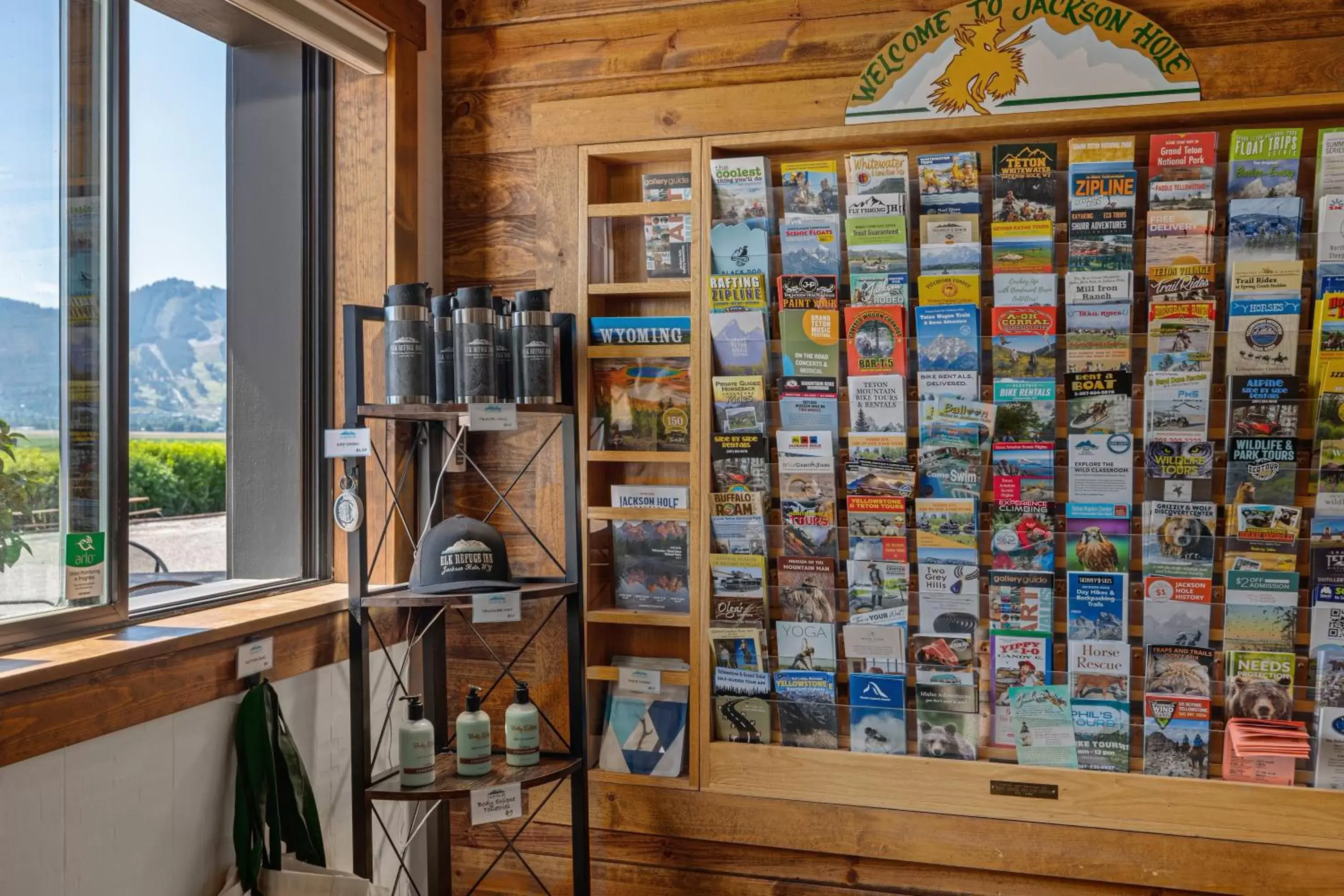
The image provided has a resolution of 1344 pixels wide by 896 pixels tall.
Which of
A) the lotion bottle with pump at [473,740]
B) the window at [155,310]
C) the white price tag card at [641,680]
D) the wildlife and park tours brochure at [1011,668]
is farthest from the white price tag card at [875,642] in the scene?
the window at [155,310]

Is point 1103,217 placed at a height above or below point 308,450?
above

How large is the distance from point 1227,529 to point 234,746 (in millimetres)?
2168

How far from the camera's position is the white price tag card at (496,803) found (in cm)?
222

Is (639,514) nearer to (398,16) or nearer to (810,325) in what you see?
(810,325)

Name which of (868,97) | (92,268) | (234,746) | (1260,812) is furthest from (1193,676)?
(92,268)

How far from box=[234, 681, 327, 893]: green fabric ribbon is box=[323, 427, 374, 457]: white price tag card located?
0.52 metres

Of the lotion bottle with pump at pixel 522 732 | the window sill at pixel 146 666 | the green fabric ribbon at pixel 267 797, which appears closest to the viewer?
the window sill at pixel 146 666

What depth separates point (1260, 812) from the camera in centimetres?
223

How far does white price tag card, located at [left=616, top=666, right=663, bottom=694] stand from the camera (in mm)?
2562

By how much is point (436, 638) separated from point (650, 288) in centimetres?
108

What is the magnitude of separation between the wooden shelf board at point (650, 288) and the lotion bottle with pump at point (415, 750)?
1.07 metres

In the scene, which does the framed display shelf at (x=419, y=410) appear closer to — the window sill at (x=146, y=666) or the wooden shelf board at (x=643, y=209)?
the window sill at (x=146, y=666)

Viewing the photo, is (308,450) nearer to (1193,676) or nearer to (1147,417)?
(1147,417)

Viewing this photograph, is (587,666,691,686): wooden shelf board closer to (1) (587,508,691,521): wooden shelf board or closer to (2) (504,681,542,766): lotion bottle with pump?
(2) (504,681,542,766): lotion bottle with pump
